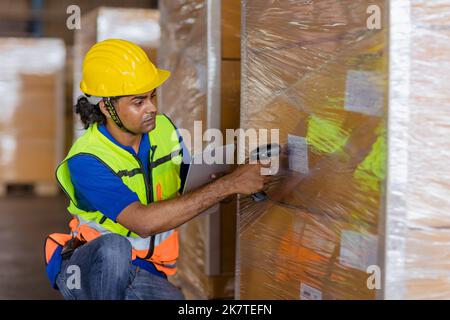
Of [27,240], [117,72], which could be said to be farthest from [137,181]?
[27,240]

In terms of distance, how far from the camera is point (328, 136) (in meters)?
2.26

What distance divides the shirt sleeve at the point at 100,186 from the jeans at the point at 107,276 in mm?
113

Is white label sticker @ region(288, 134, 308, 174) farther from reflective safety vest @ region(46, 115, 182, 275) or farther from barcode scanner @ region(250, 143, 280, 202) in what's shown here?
reflective safety vest @ region(46, 115, 182, 275)

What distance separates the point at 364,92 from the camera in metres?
2.08

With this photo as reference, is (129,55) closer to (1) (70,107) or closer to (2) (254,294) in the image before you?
(2) (254,294)

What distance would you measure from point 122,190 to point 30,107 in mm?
5906

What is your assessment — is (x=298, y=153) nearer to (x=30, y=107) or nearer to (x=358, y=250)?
(x=358, y=250)

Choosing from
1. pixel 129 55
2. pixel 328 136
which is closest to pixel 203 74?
pixel 129 55

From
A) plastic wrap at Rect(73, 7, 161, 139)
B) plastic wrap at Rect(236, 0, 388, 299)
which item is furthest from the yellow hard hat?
plastic wrap at Rect(73, 7, 161, 139)

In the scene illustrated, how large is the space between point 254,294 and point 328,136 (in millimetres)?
772

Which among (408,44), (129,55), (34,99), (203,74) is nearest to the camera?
(408,44)

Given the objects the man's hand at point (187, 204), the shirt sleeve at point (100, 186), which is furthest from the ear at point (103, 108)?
the man's hand at point (187, 204)

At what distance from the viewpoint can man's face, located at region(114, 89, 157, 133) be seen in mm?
2623

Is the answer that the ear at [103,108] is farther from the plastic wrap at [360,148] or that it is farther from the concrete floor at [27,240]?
the concrete floor at [27,240]
